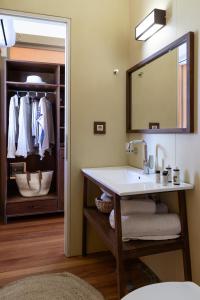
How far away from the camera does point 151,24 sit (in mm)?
1935

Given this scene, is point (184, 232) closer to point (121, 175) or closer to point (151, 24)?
point (121, 175)

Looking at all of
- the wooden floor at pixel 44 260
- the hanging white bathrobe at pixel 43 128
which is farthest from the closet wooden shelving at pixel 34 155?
the wooden floor at pixel 44 260

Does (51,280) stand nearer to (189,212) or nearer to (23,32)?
(189,212)

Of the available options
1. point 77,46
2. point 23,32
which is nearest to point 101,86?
point 77,46

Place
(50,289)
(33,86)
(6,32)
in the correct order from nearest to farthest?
(50,289), (6,32), (33,86)

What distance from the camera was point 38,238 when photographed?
2.83m

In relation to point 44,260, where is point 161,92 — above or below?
above

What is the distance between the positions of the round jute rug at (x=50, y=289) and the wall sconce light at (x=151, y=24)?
1.98 meters

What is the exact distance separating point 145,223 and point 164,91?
0.99 metres

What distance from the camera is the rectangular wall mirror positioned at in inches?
64.4

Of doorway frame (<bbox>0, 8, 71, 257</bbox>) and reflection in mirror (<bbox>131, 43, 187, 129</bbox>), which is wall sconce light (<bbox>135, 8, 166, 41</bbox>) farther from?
doorway frame (<bbox>0, 8, 71, 257</bbox>)

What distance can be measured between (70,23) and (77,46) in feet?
0.68

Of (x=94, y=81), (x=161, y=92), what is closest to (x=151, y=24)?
(x=161, y=92)

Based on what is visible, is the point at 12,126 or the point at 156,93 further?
the point at 12,126
